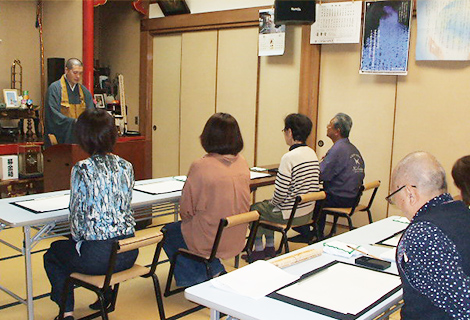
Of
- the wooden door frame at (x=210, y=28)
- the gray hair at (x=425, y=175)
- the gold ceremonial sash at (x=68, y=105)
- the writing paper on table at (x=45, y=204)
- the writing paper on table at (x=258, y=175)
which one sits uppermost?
the wooden door frame at (x=210, y=28)

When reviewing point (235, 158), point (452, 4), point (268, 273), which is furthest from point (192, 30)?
point (268, 273)

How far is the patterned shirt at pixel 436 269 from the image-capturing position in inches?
51.9

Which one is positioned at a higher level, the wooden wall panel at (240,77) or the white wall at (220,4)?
the white wall at (220,4)

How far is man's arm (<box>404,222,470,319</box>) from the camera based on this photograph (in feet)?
4.33

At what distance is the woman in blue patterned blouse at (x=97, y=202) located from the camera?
239 centimetres

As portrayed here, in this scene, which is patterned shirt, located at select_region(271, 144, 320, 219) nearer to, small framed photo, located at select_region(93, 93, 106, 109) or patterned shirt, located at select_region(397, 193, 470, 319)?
patterned shirt, located at select_region(397, 193, 470, 319)

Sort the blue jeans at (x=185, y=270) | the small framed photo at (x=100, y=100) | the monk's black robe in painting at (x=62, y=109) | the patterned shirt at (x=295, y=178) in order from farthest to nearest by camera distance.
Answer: the small framed photo at (x=100, y=100) < the monk's black robe in painting at (x=62, y=109) < the patterned shirt at (x=295, y=178) < the blue jeans at (x=185, y=270)

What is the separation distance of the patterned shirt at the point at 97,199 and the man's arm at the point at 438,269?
4.83 ft

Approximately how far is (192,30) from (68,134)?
2.07m

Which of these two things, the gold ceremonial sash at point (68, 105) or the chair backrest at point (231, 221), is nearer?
the chair backrest at point (231, 221)

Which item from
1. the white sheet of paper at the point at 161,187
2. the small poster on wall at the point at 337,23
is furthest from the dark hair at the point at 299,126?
the small poster on wall at the point at 337,23

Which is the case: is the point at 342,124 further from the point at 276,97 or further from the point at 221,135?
the point at 221,135

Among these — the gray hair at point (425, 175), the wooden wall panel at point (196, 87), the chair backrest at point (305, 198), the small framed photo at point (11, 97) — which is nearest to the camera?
the gray hair at point (425, 175)

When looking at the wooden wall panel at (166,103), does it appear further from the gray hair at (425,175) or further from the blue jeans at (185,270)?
the gray hair at (425,175)
